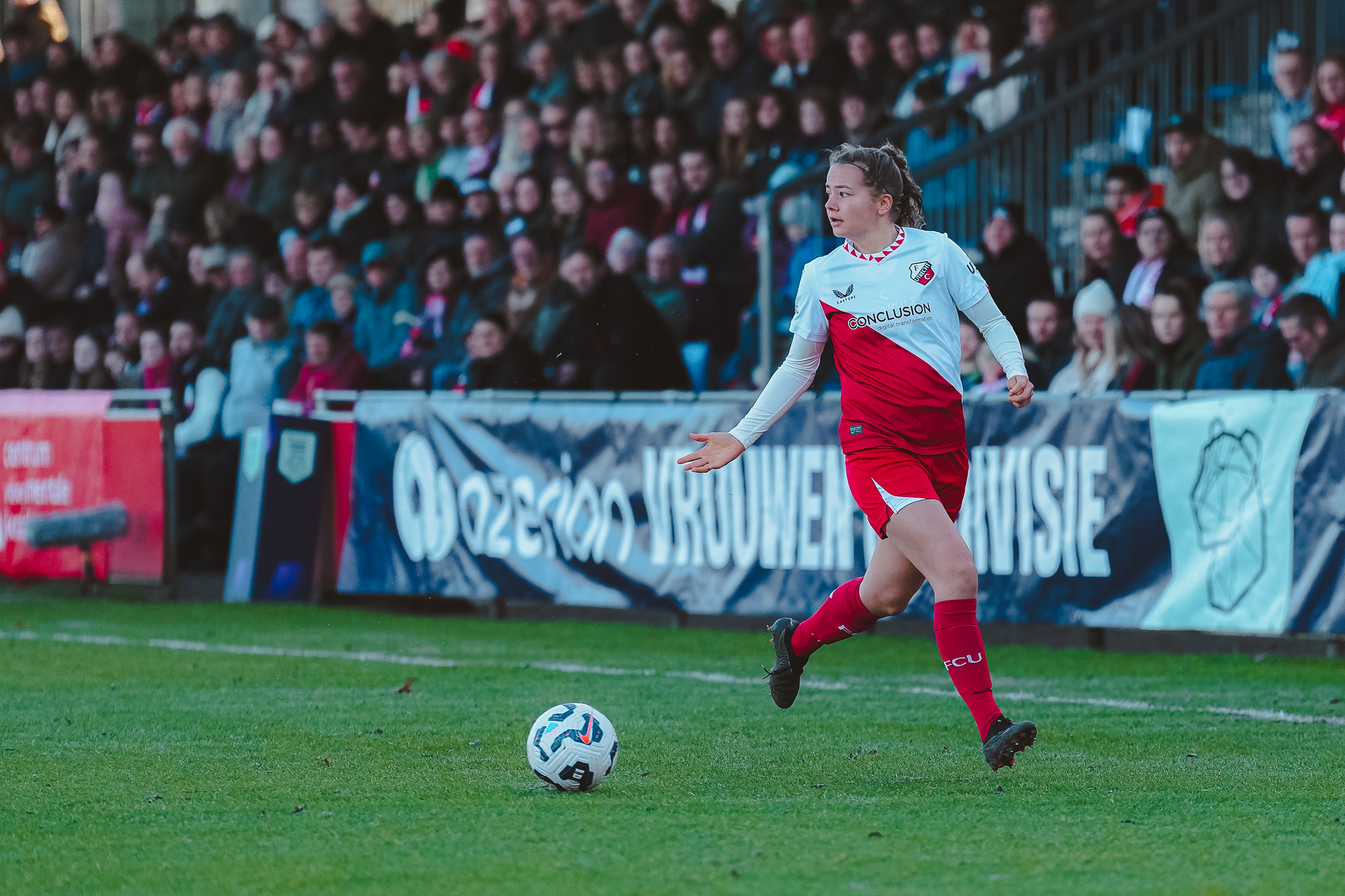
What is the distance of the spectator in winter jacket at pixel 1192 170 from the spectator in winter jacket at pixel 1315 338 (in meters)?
1.78

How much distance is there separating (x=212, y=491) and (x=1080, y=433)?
738 cm

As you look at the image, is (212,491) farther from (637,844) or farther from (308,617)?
(637,844)

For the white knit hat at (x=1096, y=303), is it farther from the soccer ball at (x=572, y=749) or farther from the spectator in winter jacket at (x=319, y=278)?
the spectator in winter jacket at (x=319, y=278)

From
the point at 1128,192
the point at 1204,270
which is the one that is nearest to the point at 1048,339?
the point at 1204,270

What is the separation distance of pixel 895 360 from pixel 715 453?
2.31ft

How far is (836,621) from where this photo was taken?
22.0 ft

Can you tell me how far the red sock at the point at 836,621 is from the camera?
21.9 ft

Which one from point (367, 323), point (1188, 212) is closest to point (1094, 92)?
point (1188, 212)

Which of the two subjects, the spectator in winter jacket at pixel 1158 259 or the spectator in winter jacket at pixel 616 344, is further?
the spectator in winter jacket at pixel 616 344

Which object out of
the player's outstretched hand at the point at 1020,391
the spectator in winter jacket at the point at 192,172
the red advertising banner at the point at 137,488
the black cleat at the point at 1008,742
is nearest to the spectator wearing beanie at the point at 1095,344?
the player's outstretched hand at the point at 1020,391

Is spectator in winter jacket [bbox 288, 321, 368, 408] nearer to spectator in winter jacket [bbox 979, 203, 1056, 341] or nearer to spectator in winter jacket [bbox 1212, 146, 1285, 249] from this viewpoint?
spectator in winter jacket [bbox 979, 203, 1056, 341]

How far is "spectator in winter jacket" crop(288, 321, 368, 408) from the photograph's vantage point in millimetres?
14938

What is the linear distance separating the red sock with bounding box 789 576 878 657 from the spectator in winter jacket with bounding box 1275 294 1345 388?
5103 millimetres

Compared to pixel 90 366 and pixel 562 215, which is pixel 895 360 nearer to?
Result: pixel 562 215
